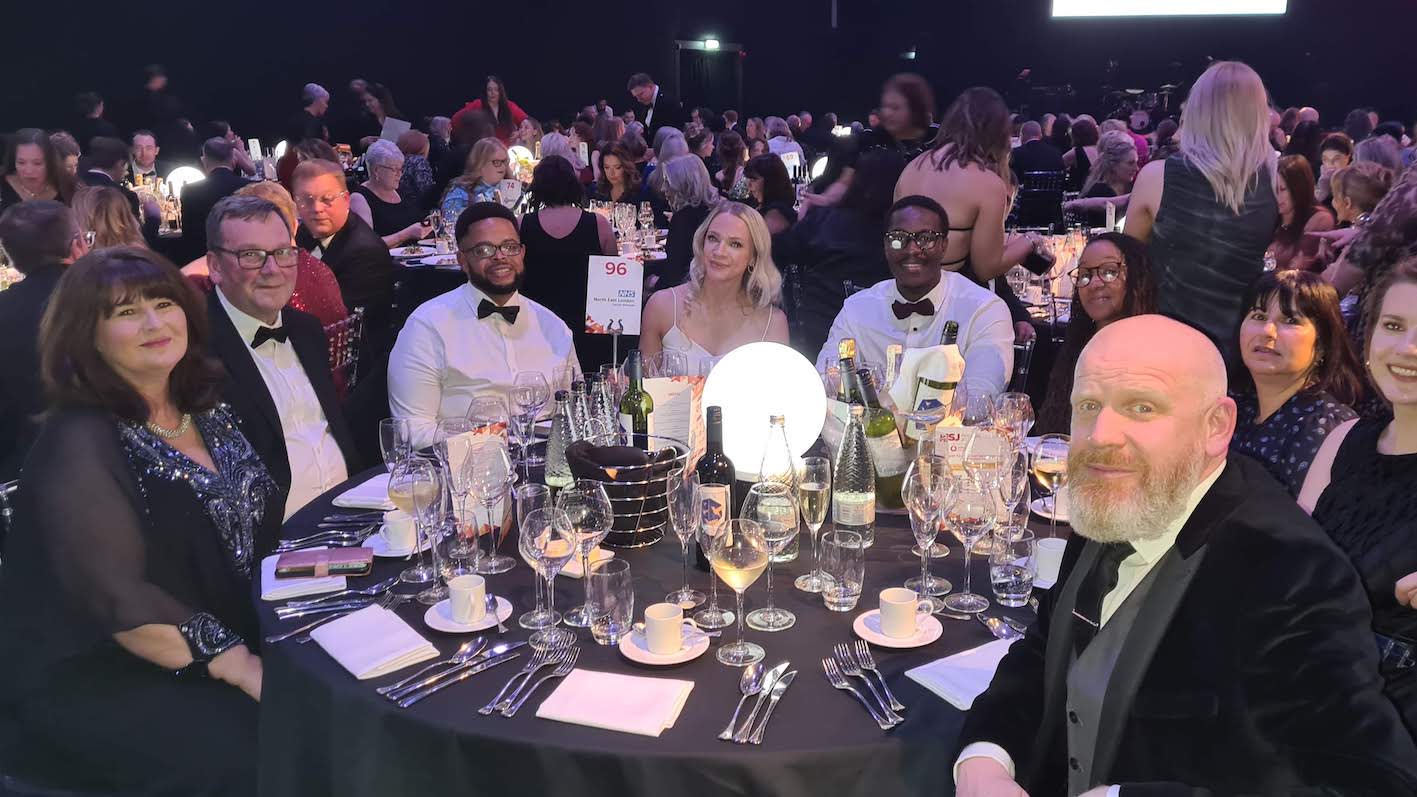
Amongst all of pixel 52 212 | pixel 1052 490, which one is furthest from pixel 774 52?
pixel 1052 490

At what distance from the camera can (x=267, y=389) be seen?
111 inches

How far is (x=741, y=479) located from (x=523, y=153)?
7.20 m

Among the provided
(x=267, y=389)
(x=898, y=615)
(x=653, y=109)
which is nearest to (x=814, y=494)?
(x=898, y=615)

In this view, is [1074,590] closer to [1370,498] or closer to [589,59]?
[1370,498]

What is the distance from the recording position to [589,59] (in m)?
16.7

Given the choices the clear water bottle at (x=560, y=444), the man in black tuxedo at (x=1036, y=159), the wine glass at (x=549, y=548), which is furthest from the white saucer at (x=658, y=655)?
the man in black tuxedo at (x=1036, y=159)

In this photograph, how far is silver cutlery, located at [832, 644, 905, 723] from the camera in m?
1.58

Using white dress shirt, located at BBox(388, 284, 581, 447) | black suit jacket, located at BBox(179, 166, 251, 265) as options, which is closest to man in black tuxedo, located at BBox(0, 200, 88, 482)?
white dress shirt, located at BBox(388, 284, 581, 447)

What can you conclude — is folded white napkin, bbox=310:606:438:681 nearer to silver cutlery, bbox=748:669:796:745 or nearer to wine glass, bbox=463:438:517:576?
wine glass, bbox=463:438:517:576

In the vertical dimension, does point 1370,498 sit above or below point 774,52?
below

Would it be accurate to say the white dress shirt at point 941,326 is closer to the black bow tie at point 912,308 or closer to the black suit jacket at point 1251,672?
the black bow tie at point 912,308

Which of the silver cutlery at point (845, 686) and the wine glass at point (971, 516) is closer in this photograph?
the silver cutlery at point (845, 686)

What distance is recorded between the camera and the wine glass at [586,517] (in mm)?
1921

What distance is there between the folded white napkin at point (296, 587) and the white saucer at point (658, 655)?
651 millimetres
